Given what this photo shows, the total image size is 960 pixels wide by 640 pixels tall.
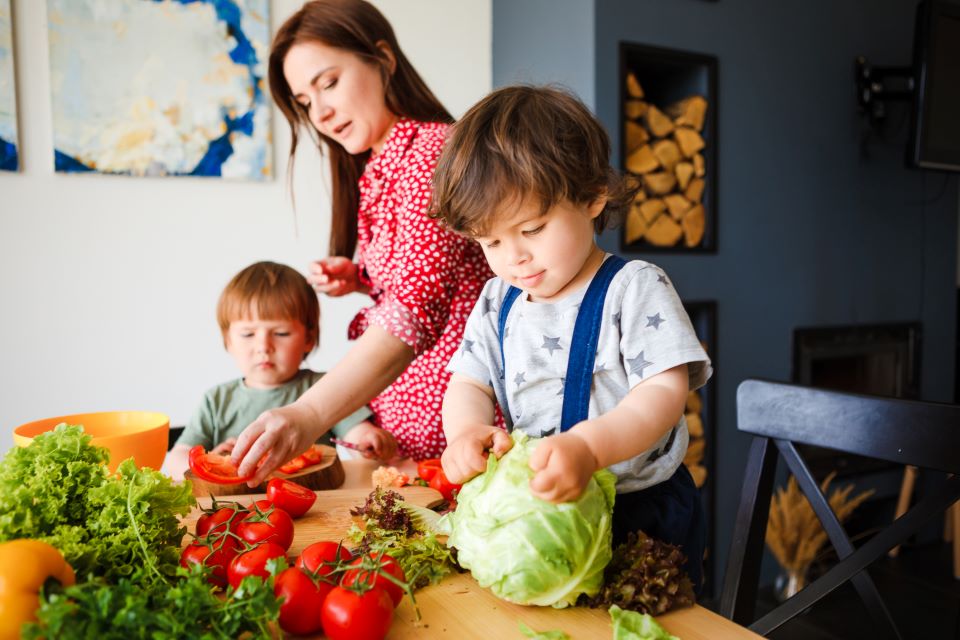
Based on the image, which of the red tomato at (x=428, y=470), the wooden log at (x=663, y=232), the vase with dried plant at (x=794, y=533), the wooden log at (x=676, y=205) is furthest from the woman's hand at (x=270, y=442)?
the vase with dried plant at (x=794, y=533)

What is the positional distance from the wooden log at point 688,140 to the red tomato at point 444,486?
2196mm

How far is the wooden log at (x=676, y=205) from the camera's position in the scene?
9.70 ft

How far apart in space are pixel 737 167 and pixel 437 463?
2.31m

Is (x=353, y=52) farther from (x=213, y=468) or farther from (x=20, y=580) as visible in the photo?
(x=20, y=580)

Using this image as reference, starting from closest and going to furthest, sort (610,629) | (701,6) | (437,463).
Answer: (610,629) → (437,463) → (701,6)

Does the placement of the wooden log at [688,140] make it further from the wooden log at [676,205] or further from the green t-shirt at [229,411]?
the green t-shirt at [229,411]

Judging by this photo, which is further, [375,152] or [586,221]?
[375,152]

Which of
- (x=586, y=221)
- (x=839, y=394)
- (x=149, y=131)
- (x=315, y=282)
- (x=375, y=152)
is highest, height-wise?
(x=149, y=131)

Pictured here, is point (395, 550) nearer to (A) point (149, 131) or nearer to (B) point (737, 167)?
(A) point (149, 131)

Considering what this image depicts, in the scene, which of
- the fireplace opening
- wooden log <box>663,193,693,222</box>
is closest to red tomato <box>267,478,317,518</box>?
wooden log <box>663,193,693,222</box>

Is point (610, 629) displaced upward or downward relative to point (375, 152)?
downward

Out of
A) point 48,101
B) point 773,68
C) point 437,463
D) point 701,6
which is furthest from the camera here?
point 773,68

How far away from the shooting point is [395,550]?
895mm

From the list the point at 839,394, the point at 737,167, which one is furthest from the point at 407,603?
the point at 737,167
